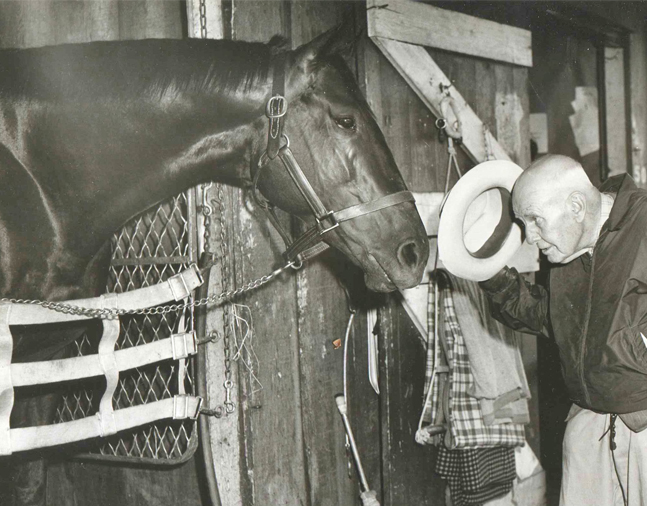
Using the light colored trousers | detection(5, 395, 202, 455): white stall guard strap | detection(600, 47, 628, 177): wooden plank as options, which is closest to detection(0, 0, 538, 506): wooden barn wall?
detection(5, 395, 202, 455): white stall guard strap

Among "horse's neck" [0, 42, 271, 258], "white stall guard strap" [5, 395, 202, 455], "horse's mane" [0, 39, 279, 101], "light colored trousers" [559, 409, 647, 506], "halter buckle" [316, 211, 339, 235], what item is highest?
"horse's mane" [0, 39, 279, 101]

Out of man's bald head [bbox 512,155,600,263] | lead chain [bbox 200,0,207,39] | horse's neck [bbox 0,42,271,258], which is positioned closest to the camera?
horse's neck [bbox 0,42,271,258]

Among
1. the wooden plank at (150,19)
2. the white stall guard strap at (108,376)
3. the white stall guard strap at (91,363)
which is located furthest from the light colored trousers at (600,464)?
the wooden plank at (150,19)

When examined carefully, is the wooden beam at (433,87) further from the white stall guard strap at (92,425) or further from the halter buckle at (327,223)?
the white stall guard strap at (92,425)

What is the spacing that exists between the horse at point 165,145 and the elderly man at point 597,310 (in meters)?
0.49

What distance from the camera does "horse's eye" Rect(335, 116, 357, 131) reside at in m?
2.05

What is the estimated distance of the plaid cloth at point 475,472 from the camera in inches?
121

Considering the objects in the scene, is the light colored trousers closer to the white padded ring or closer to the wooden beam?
the white padded ring

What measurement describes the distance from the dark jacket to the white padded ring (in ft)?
0.85

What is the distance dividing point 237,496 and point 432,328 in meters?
1.34

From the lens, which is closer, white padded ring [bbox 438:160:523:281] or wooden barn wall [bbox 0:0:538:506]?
white padded ring [bbox 438:160:523:281]

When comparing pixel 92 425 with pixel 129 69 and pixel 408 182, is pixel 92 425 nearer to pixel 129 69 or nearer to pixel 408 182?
pixel 129 69

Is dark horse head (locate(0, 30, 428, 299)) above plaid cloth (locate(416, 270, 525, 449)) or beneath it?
above

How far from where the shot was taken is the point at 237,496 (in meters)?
2.61
